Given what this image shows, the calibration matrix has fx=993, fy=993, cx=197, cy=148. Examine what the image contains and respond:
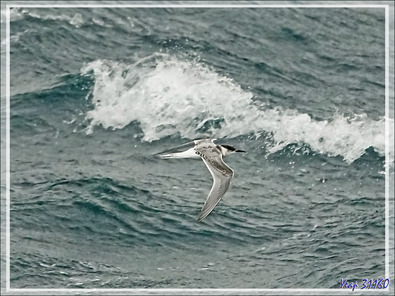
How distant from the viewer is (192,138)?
87.5 ft

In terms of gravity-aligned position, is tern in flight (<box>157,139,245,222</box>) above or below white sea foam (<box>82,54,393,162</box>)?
above

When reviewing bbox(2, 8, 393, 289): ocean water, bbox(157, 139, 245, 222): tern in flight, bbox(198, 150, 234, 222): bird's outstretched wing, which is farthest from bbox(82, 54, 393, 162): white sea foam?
bbox(198, 150, 234, 222): bird's outstretched wing

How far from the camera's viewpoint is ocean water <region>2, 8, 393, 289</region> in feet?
78.5

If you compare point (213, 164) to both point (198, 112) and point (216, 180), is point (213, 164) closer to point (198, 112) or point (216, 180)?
point (216, 180)

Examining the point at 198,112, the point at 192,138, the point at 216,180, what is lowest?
the point at 192,138

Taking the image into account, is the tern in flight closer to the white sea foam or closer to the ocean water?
the ocean water

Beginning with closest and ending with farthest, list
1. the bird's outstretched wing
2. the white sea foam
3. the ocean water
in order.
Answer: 1. the bird's outstretched wing
2. the ocean water
3. the white sea foam

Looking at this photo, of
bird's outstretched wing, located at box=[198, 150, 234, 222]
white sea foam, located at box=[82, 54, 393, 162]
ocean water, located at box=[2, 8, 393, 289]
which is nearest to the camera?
bird's outstretched wing, located at box=[198, 150, 234, 222]

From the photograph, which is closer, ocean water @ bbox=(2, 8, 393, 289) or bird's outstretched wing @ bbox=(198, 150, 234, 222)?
bird's outstretched wing @ bbox=(198, 150, 234, 222)

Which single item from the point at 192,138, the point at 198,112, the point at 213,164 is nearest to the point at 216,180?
the point at 213,164

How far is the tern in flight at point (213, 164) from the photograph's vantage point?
18.3m

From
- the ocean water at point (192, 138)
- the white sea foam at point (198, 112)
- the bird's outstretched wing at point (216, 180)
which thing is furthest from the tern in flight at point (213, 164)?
the white sea foam at point (198, 112)

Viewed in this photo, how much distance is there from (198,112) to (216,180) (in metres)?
8.76

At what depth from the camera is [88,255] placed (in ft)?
79.3
